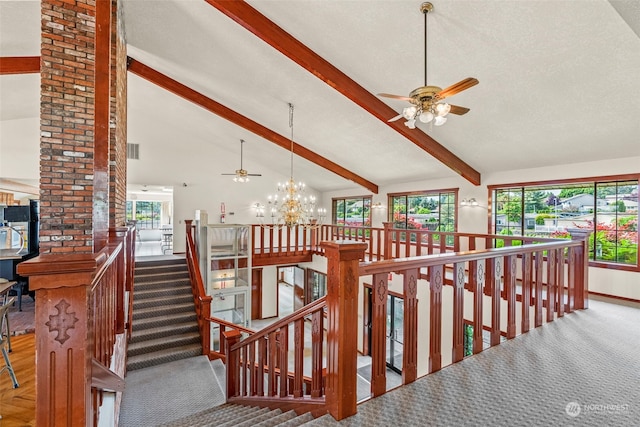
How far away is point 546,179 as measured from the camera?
5582mm

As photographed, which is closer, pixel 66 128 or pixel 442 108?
pixel 66 128

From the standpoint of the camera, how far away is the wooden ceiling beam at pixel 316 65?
3.77 meters

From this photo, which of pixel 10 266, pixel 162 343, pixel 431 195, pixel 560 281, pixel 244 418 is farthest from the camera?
pixel 431 195

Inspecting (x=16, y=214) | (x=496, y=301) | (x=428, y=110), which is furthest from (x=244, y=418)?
(x=16, y=214)

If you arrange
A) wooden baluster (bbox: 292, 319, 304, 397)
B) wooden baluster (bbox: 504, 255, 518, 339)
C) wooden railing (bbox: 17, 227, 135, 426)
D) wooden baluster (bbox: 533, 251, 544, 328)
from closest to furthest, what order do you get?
wooden railing (bbox: 17, 227, 135, 426) → wooden baluster (bbox: 292, 319, 304, 397) → wooden baluster (bbox: 504, 255, 518, 339) → wooden baluster (bbox: 533, 251, 544, 328)

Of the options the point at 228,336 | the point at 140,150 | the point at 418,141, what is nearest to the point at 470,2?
the point at 418,141

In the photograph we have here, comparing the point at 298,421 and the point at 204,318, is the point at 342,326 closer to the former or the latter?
the point at 298,421

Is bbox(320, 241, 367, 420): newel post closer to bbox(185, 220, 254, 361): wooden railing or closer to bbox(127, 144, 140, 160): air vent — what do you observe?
bbox(185, 220, 254, 361): wooden railing

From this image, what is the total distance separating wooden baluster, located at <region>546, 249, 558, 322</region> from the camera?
2.88 metres

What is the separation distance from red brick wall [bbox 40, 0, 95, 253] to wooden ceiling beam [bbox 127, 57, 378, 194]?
336cm

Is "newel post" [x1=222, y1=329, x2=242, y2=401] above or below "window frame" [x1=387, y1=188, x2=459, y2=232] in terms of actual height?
below

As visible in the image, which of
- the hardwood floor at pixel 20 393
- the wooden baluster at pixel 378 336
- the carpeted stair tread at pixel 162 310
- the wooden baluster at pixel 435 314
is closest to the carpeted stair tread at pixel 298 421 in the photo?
the wooden baluster at pixel 378 336

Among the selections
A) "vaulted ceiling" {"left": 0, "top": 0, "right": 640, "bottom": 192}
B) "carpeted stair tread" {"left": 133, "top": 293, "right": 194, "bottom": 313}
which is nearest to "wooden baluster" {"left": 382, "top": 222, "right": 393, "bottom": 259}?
"vaulted ceiling" {"left": 0, "top": 0, "right": 640, "bottom": 192}

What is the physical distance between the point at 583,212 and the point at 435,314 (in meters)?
5.04
